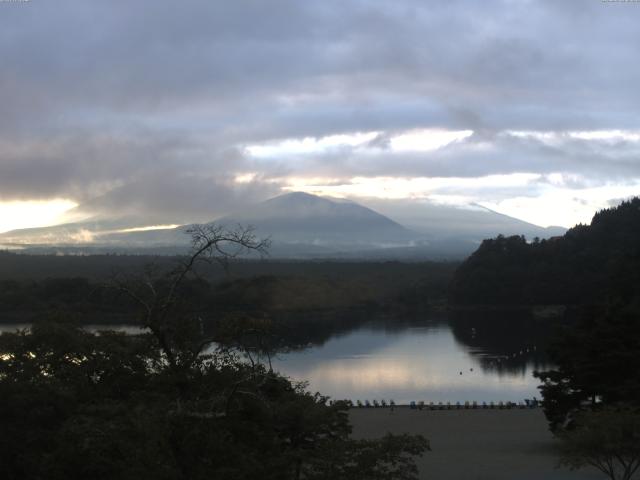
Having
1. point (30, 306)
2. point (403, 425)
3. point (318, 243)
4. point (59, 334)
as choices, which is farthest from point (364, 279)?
point (318, 243)

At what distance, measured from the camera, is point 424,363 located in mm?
28469

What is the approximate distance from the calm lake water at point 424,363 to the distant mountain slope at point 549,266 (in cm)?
963

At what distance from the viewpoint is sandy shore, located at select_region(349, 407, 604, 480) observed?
12.4m

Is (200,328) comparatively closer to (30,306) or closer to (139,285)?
(139,285)

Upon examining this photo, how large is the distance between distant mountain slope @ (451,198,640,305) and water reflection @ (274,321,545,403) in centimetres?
1489

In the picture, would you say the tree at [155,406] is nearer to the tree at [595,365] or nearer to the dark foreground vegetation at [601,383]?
the dark foreground vegetation at [601,383]

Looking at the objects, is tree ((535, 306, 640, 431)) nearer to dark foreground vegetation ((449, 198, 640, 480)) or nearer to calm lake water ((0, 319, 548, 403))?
dark foreground vegetation ((449, 198, 640, 480))

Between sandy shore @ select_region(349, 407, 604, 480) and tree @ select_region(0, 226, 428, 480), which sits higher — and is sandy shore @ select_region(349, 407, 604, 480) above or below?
below

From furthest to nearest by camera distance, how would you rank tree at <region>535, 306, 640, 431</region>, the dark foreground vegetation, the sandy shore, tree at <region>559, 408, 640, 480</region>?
tree at <region>535, 306, 640, 431</region> < the sandy shore < the dark foreground vegetation < tree at <region>559, 408, 640, 480</region>

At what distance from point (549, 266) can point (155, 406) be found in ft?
160

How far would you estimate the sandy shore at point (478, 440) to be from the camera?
40.8 feet

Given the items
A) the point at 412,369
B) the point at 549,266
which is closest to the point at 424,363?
the point at 412,369

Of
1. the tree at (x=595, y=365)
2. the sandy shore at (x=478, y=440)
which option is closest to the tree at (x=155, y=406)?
the sandy shore at (x=478, y=440)

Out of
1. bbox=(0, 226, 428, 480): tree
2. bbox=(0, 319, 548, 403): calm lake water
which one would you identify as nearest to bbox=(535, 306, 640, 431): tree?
bbox=(0, 226, 428, 480): tree
